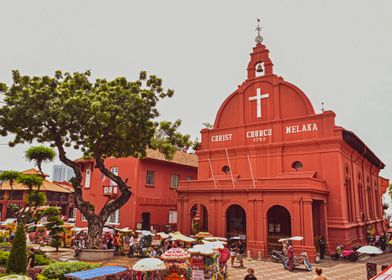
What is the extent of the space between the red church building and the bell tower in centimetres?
8

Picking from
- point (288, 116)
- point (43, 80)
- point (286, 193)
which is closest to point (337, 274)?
point (286, 193)

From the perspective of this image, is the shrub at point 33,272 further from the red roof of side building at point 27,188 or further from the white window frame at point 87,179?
the red roof of side building at point 27,188

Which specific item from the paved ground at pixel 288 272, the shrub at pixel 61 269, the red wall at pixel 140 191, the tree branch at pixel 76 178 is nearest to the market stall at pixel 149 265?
the shrub at pixel 61 269

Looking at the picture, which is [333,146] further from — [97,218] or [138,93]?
[97,218]

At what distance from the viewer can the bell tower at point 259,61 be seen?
26.3 m

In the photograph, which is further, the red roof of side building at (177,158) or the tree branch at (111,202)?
the red roof of side building at (177,158)

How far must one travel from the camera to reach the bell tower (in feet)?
86.4

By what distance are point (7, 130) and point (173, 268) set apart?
1298 centimetres

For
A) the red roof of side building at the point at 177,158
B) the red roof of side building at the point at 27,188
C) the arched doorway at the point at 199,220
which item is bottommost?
the arched doorway at the point at 199,220

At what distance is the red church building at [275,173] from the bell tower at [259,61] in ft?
0.27

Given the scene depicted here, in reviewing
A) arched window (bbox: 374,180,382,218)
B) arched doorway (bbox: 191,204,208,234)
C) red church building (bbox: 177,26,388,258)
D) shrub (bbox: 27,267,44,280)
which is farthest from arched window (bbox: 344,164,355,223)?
shrub (bbox: 27,267,44,280)

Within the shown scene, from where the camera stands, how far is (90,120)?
18.2 metres

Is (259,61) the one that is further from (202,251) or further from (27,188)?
(27,188)

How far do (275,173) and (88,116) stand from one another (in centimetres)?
1389
